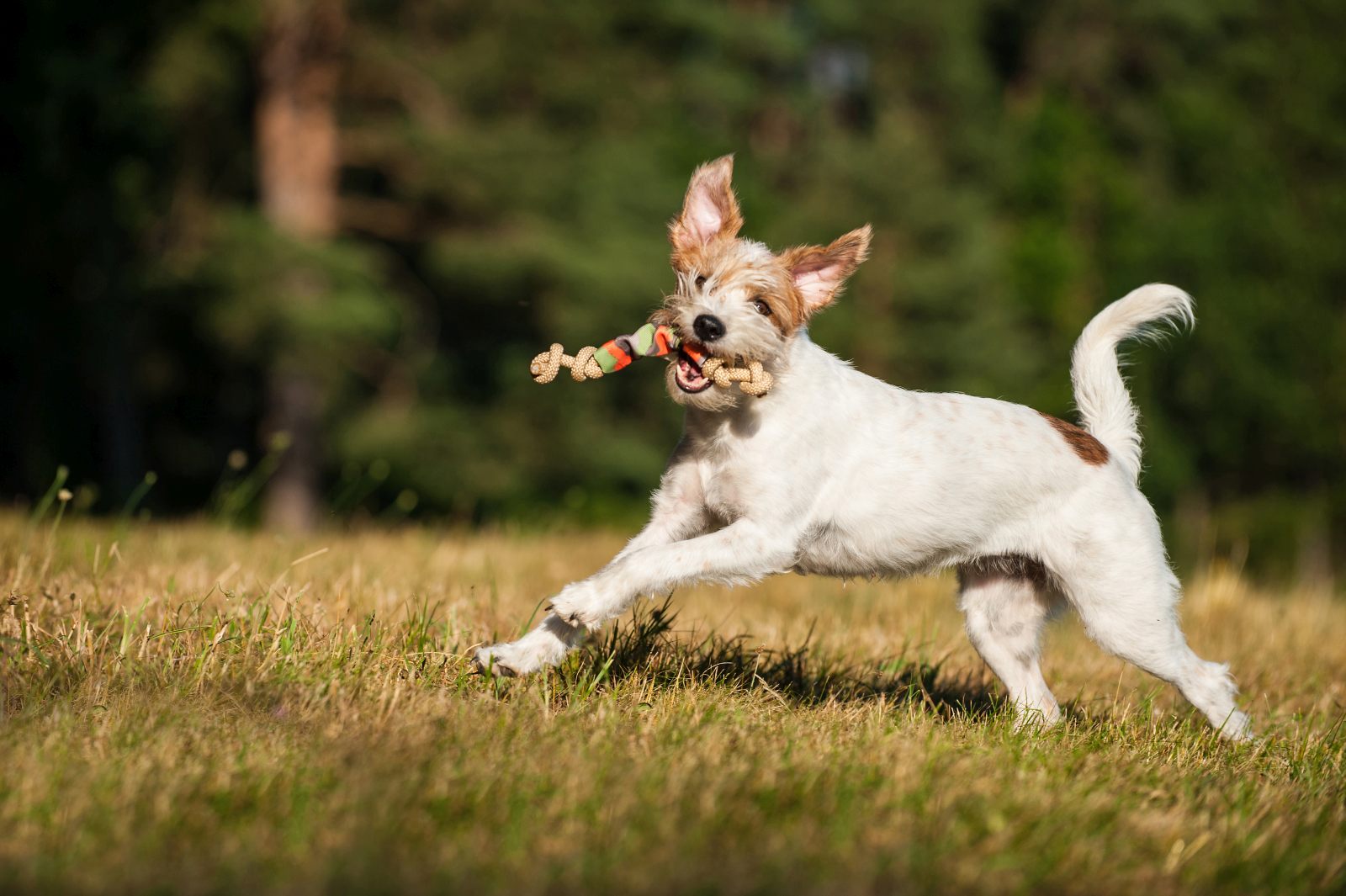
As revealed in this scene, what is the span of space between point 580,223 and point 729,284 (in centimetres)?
1590

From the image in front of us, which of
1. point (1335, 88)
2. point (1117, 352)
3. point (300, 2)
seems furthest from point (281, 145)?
point (1335, 88)

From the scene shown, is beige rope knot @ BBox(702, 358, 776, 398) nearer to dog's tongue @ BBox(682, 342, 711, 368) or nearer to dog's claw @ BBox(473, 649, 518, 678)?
dog's tongue @ BBox(682, 342, 711, 368)

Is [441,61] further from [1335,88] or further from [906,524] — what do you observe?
[1335,88]

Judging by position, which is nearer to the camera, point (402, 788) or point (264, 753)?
point (402, 788)

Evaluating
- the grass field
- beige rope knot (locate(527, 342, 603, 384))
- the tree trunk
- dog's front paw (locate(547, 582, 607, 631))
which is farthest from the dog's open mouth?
the tree trunk

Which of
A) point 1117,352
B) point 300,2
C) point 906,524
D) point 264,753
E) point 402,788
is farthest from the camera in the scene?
point 300,2

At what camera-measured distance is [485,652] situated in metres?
4.15

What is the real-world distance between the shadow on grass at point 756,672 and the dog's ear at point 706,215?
53.5 inches

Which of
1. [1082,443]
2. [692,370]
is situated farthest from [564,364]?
[1082,443]

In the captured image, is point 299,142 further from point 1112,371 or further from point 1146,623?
point 1146,623

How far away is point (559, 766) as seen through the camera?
3289mm

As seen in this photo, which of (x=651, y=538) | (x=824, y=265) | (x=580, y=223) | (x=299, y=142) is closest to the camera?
(x=651, y=538)

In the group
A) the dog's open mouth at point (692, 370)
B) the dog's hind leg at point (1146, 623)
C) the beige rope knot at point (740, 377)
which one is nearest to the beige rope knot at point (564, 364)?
the dog's open mouth at point (692, 370)

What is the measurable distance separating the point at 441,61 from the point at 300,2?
2174mm
